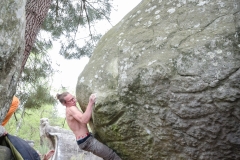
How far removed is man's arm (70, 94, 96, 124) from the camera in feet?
8.89

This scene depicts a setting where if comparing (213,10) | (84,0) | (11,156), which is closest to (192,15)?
(213,10)

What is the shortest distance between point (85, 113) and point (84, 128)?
11.6 inches

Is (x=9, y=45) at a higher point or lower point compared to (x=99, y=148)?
higher

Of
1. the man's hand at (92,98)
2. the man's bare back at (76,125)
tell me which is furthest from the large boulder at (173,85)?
the man's bare back at (76,125)

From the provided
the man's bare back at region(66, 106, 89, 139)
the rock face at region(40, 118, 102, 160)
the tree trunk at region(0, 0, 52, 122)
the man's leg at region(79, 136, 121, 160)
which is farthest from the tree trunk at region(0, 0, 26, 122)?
the rock face at region(40, 118, 102, 160)

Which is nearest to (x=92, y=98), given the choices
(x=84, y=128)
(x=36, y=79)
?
(x=84, y=128)

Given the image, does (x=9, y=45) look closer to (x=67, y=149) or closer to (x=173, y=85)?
(x=173, y=85)

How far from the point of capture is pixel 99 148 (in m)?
2.88

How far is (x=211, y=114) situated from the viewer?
219 centimetres

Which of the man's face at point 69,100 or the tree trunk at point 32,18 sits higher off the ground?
the tree trunk at point 32,18

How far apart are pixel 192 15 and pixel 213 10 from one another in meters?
0.19

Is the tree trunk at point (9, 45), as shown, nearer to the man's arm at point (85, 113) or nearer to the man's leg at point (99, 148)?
the man's arm at point (85, 113)

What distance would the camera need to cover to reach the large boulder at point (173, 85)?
216 cm

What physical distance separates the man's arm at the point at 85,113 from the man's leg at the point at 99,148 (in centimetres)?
25
